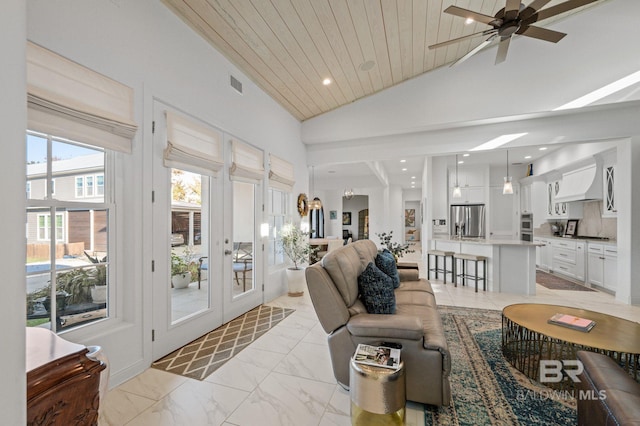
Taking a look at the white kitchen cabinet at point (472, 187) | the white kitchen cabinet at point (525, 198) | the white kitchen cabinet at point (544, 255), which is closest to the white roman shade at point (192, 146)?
the white kitchen cabinet at point (472, 187)

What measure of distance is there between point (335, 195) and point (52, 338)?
39.1 feet

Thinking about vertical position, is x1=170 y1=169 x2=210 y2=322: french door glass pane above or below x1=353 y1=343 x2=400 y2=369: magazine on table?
above

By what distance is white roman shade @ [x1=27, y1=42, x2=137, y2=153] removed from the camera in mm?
1795

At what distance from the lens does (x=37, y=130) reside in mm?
1800

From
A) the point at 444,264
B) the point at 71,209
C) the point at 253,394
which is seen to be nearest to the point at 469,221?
the point at 444,264

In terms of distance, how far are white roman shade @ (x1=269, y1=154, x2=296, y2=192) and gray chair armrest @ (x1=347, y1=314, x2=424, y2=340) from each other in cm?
302

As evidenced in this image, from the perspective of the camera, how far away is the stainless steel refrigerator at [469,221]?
7.66 meters

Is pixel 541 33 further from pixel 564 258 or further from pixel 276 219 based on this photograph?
pixel 564 258

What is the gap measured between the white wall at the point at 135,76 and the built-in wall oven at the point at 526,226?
8.67 meters

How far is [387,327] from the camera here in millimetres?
2000

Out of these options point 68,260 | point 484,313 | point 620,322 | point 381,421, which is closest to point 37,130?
point 68,260

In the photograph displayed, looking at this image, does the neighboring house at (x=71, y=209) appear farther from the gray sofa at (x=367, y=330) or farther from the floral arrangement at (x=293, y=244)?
the floral arrangement at (x=293, y=244)

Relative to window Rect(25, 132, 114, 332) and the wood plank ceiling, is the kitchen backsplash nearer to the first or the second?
the wood plank ceiling

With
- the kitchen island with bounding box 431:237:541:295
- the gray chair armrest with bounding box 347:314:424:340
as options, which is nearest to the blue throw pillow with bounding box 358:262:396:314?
the gray chair armrest with bounding box 347:314:424:340
